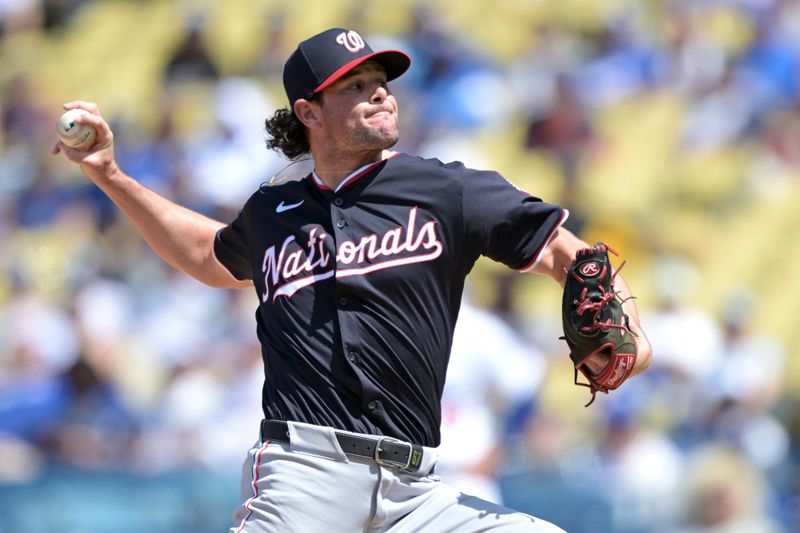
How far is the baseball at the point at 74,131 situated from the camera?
140 inches

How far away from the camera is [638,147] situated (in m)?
8.16

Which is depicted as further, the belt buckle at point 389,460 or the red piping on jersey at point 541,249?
the red piping on jersey at point 541,249

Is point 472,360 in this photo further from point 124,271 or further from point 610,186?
point 124,271

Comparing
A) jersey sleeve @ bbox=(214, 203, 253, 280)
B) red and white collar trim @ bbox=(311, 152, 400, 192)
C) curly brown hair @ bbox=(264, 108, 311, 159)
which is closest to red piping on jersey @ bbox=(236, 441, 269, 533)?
jersey sleeve @ bbox=(214, 203, 253, 280)

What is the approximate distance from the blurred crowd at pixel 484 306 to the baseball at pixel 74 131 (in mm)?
2414

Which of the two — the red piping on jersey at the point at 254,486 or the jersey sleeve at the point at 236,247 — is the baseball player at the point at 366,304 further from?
the jersey sleeve at the point at 236,247

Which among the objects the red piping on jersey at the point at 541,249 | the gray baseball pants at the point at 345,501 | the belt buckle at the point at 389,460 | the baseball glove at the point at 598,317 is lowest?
the gray baseball pants at the point at 345,501

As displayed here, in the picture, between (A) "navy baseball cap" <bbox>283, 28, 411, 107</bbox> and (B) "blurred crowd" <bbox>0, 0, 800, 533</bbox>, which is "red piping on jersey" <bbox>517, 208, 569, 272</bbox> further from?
(B) "blurred crowd" <bbox>0, 0, 800, 533</bbox>

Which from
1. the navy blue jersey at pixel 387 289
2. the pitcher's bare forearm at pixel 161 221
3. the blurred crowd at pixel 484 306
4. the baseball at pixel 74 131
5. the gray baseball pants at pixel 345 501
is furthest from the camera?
the blurred crowd at pixel 484 306

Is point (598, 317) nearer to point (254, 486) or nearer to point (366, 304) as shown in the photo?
point (366, 304)

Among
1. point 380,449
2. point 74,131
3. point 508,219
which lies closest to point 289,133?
point 74,131

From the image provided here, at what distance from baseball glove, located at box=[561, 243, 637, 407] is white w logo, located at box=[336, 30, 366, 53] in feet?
2.88

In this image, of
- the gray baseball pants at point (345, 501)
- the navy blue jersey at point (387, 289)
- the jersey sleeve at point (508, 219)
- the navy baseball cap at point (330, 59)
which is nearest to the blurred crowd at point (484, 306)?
the navy baseball cap at point (330, 59)

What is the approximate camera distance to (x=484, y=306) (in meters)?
7.16
